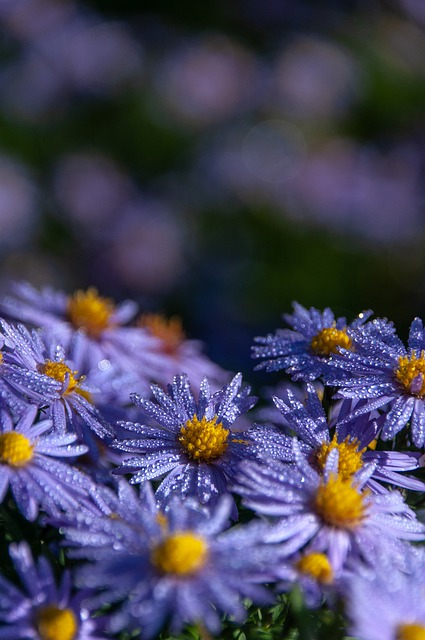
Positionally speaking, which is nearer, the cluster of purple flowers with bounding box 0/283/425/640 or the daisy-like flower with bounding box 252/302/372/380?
the cluster of purple flowers with bounding box 0/283/425/640

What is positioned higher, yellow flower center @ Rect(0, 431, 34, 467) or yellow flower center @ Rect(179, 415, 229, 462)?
yellow flower center @ Rect(179, 415, 229, 462)

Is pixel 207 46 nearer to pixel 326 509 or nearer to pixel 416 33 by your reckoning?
pixel 416 33

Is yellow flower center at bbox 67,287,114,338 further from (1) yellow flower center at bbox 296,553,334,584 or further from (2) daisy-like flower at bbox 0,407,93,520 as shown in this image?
(1) yellow flower center at bbox 296,553,334,584

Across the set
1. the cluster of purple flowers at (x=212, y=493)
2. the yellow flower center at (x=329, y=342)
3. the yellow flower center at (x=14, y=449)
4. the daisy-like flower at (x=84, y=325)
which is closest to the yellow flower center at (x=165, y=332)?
the daisy-like flower at (x=84, y=325)

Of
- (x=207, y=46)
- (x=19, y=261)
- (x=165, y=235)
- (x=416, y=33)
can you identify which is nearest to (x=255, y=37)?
(x=207, y=46)

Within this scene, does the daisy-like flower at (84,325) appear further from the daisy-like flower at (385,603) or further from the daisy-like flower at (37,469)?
the daisy-like flower at (385,603)

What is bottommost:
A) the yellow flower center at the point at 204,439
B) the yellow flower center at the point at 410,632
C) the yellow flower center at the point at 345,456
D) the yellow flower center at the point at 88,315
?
the yellow flower center at the point at 410,632

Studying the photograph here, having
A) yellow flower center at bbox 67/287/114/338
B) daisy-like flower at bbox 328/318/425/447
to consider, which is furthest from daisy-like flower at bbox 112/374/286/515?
yellow flower center at bbox 67/287/114/338
